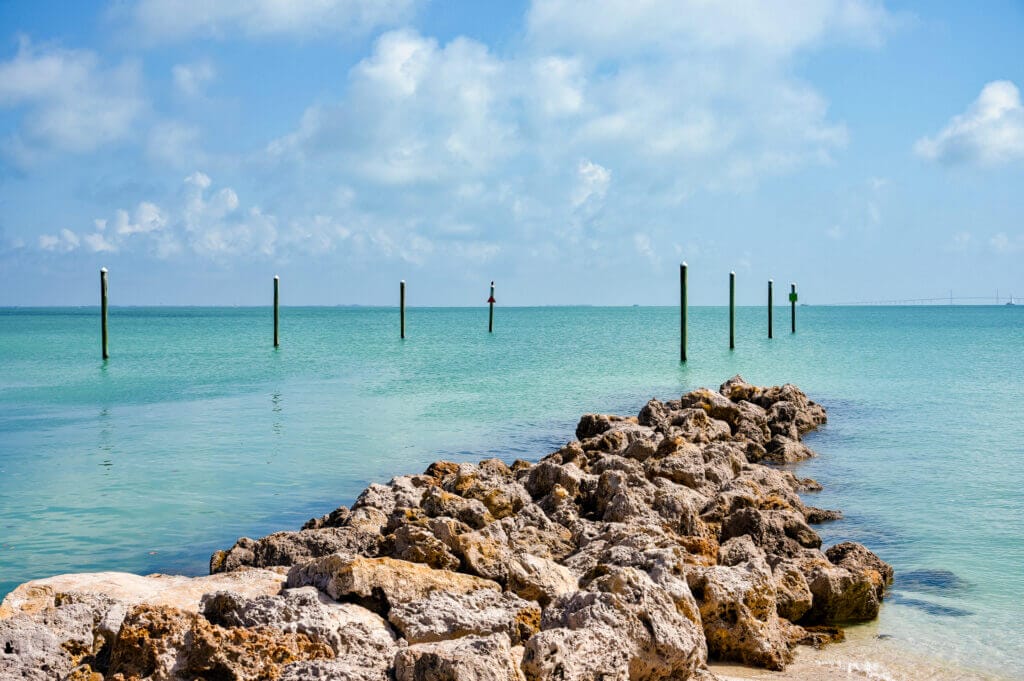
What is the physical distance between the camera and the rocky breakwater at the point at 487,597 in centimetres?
447

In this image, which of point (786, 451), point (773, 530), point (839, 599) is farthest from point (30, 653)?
point (786, 451)

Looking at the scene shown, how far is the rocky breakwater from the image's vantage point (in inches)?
176

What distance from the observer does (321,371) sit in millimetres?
30062

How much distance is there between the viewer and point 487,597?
5.39 m

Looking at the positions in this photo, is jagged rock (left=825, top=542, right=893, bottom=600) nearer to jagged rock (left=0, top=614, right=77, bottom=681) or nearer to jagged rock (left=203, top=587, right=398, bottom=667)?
jagged rock (left=203, top=587, right=398, bottom=667)

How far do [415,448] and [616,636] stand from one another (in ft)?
34.0

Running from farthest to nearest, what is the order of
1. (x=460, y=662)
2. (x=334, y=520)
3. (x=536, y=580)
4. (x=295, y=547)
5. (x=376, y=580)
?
(x=334, y=520) → (x=295, y=547) → (x=536, y=580) → (x=376, y=580) → (x=460, y=662)

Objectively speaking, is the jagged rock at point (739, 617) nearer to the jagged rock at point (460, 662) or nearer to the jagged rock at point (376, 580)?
the jagged rock at point (376, 580)

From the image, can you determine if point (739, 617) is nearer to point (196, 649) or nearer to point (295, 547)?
point (196, 649)

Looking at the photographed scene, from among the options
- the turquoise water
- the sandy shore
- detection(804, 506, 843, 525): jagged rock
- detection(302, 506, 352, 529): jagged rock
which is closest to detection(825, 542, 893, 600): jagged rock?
the turquoise water

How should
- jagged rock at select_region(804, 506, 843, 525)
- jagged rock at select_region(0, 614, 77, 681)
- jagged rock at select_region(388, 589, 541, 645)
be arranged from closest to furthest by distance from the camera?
jagged rock at select_region(0, 614, 77, 681) < jagged rock at select_region(388, 589, 541, 645) < jagged rock at select_region(804, 506, 843, 525)

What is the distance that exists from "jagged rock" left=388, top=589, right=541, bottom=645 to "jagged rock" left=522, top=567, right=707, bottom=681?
0.21 metres

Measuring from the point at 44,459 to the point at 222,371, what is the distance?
16.3 metres

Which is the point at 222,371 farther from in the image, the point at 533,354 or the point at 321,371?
the point at 533,354
